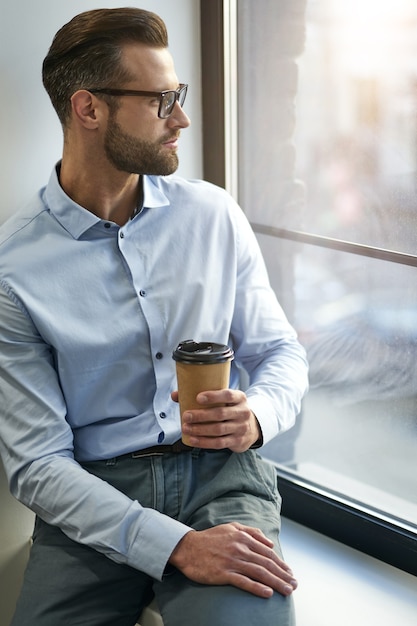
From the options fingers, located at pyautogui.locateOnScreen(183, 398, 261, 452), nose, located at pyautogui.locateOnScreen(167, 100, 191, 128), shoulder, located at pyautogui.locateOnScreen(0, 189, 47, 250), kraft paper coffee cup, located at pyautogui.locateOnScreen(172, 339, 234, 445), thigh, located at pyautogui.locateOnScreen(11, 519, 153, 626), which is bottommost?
thigh, located at pyautogui.locateOnScreen(11, 519, 153, 626)

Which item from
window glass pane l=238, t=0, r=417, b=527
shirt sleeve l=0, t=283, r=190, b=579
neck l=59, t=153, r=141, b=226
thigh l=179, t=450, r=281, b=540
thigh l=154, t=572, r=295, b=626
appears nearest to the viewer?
thigh l=154, t=572, r=295, b=626

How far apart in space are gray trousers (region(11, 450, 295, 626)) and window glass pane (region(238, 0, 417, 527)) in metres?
0.43

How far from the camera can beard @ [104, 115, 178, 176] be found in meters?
1.86

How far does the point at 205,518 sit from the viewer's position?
1778 mm

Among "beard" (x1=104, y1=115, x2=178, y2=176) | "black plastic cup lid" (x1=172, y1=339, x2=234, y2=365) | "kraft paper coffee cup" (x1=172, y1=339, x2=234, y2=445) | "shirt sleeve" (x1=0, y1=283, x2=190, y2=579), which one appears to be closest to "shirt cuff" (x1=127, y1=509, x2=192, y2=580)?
"shirt sleeve" (x1=0, y1=283, x2=190, y2=579)

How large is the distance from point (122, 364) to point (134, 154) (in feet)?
1.43

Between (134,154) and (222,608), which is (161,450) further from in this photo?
(134,154)

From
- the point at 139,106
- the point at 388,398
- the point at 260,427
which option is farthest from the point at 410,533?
the point at 139,106

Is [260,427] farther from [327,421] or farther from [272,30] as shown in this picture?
[272,30]

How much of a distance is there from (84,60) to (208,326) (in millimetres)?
612

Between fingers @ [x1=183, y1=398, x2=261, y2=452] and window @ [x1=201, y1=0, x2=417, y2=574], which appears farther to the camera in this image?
window @ [x1=201, y1=0, x2=417, y2=574]

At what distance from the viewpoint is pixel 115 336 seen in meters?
1.84

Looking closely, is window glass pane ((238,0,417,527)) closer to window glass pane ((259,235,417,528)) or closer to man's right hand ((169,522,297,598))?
window glass pane ((259,235,417,528))

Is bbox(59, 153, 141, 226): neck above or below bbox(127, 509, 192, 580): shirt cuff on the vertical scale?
above
